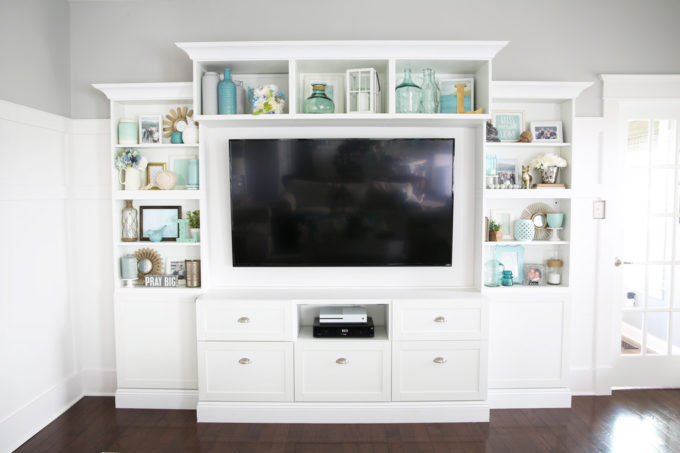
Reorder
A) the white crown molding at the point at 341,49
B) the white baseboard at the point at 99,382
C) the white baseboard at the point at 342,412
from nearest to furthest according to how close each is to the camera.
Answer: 1. the white crown molding at the point at 341,49
2. the white baseboard at the point at 342,412
3. the white baseboard at the point at 99,382

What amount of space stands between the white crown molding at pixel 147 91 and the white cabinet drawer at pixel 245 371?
164 centimetres

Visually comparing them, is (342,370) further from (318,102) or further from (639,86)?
(639,86)

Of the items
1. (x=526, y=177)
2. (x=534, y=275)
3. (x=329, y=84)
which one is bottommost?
(x=534, y=275)

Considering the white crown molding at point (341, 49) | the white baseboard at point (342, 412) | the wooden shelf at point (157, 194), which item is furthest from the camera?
the wooden shelf at point (157, 194)

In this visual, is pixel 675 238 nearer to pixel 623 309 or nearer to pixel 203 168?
pixel 623 309

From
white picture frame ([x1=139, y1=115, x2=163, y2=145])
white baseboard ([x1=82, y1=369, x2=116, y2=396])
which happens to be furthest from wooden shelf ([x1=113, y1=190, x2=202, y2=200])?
white baseboard ([x1=82, y1=369, x2=116, y2=396])

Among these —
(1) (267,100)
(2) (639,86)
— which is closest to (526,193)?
(2) (639,86)

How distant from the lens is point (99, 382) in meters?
3.09

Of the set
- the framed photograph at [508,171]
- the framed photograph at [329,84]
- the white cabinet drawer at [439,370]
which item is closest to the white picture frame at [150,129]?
the framed photograph at [329,84]

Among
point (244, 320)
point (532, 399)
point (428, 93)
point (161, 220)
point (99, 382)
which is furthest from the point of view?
point (99, 382)

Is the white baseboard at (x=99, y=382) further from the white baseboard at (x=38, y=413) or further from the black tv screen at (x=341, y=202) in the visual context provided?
the black tv screen at (x=341, y=202)

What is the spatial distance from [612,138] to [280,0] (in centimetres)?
254

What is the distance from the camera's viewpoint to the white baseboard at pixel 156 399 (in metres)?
2.88

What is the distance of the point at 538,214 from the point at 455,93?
40.6 inches
